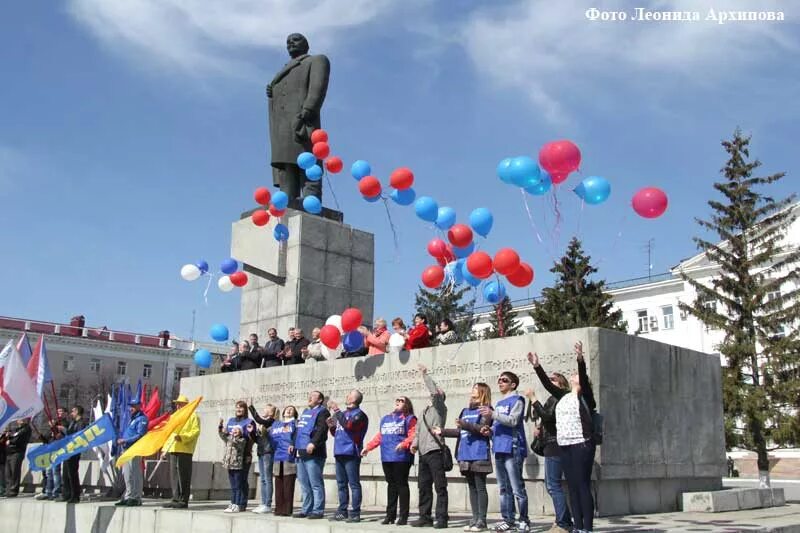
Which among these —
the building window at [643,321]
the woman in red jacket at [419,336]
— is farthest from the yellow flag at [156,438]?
the building window at [643,321]

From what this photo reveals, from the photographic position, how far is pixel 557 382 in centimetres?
811

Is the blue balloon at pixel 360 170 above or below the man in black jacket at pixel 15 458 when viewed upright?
above

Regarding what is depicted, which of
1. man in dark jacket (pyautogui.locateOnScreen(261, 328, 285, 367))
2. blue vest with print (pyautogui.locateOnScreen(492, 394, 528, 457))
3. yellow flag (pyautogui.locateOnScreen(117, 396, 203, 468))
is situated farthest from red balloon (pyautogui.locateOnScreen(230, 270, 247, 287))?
blue vest with print (pyautogui.locateOnScreen(492, 394, 528, 457))

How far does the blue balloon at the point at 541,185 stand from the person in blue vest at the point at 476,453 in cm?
340

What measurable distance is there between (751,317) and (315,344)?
808 inches

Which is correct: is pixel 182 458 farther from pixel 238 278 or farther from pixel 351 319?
pixel 238 278

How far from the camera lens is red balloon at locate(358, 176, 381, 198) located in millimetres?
14141

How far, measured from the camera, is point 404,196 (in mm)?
14102

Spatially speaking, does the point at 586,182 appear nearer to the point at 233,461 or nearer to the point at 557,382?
the point at 557,382

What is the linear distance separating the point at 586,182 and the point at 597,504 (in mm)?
4182

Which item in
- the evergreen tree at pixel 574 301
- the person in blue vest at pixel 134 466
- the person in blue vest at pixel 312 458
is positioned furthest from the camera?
the evergreen tree at pixel 574 301

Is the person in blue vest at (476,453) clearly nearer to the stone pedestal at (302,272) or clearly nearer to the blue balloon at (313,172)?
the stone pedestal at (302,272)

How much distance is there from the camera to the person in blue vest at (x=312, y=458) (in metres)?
9.73

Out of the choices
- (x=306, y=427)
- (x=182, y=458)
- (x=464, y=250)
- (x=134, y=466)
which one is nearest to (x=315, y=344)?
(x=464, y=250)
